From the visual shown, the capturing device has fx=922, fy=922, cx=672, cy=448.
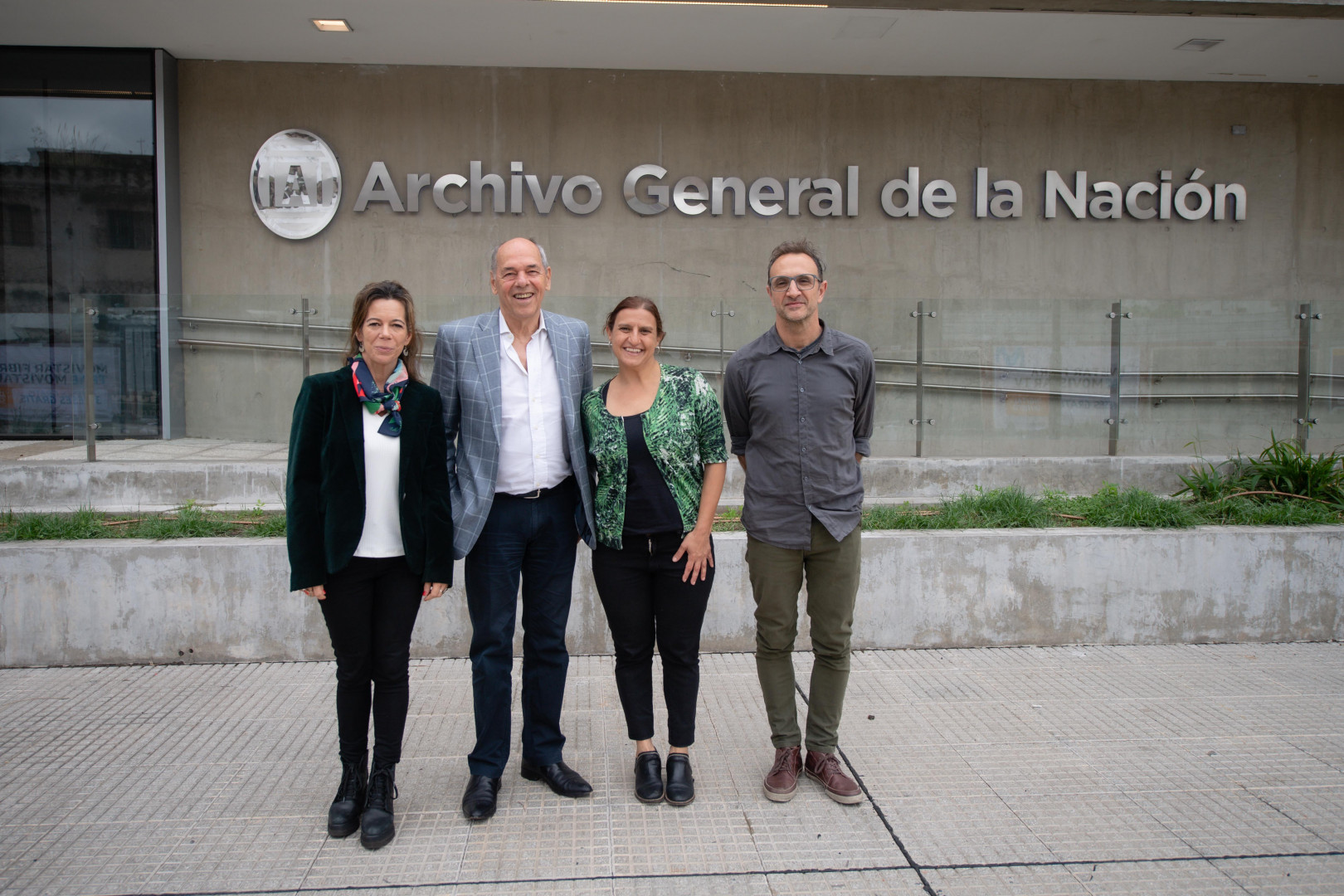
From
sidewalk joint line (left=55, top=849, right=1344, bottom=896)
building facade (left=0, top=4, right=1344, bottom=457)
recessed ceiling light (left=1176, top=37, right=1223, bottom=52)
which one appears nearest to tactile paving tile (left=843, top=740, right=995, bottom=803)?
sidewalk joint line (left=55, top=849, right=1344, bottom=896)

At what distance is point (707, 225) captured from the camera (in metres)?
10.4

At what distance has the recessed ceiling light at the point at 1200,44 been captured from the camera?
9.42 metres

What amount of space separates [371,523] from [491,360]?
0.69 meters

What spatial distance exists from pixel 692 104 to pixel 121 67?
6.04 m

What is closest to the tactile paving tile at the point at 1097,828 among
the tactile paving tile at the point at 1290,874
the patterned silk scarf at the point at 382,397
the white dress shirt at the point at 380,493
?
the tactile paving tile at the point at 1290,874

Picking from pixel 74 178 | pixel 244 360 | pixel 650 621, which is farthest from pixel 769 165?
pixel 650 621

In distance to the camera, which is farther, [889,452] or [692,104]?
[692,104]

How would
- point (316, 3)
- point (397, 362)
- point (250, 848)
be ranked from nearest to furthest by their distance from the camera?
1. point (250, 848)
2. point (397, 362)
3. point (316, 3)

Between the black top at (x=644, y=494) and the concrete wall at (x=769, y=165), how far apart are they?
21.7 ft

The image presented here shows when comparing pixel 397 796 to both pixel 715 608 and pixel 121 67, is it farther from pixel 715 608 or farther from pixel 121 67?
pixel 121 67

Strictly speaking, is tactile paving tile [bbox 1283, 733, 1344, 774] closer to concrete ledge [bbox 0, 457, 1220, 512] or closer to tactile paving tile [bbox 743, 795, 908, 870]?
tactile paving tile [bbox 743, 795, 908, 870]

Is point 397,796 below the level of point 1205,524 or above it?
below

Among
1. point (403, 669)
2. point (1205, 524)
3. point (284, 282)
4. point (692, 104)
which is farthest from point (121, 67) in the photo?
point (1205, 524)

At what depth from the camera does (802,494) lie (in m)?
3.23
